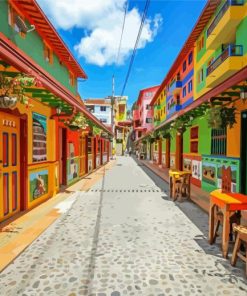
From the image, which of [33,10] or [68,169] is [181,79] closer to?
[68,169]

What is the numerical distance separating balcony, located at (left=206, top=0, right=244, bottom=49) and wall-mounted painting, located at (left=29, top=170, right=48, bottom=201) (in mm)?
10007

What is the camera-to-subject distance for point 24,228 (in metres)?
5.40

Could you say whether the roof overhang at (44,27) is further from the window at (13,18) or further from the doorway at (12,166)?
the doorway at (12,166)

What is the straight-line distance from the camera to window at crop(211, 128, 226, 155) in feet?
28.2

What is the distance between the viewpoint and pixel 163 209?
24.1ft

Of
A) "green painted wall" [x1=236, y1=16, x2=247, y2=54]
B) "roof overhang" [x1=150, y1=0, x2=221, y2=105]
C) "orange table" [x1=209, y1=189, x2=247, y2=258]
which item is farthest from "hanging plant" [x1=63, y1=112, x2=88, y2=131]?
"roof overhang" [x1=150, y1=0, x2=221, y2=105]

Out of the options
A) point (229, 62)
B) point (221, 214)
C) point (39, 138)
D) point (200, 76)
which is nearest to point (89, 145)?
point (200, 76)

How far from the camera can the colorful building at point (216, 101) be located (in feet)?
21.4

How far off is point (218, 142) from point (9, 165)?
282 inches

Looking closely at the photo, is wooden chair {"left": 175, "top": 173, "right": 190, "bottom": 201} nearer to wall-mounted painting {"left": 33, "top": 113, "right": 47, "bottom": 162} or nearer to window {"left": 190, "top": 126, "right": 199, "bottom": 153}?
window {"left": 190, "top": 126, "right": 199, "bottom": 153}

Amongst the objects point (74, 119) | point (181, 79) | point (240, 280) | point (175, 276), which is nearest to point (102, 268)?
point (175, 276)

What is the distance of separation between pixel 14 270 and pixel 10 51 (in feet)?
11.2

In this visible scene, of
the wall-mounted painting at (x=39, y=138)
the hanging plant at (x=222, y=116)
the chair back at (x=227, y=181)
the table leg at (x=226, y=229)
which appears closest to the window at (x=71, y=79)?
the wall-mounted painting at (x=39, y=138)

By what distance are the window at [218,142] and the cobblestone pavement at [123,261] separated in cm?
310
